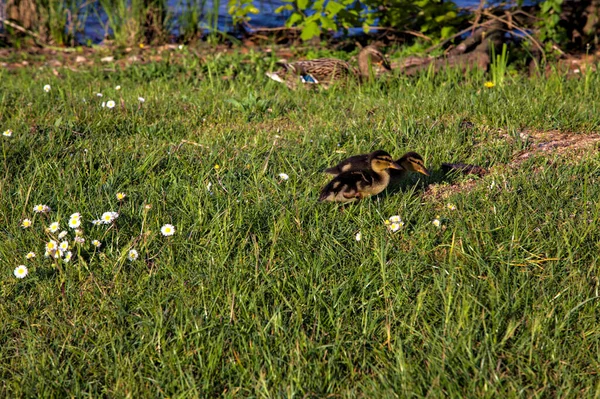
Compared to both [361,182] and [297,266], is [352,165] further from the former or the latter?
[297,266]

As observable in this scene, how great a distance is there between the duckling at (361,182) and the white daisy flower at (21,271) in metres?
1.82

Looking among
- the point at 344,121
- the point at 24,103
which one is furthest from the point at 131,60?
the point at 344,121

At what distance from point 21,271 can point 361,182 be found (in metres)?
2.07

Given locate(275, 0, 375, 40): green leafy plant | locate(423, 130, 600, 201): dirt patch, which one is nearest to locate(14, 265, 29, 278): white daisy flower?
locate(423, 130, 600, 201): dirt patch

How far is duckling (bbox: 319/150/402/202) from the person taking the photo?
4740 mm

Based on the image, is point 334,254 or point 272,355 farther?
point 334,254

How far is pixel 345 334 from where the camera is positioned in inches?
145

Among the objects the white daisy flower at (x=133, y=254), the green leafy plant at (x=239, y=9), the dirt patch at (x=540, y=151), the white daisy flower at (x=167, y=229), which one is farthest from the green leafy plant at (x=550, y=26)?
the white daisy flower at (x=133, y=254)

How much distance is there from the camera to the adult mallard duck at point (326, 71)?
325 inches

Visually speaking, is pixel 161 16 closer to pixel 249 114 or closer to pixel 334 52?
pixel 334 52

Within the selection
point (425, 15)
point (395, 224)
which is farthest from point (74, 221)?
point (425, 15)

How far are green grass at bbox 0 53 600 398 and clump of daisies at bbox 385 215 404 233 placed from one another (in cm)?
9

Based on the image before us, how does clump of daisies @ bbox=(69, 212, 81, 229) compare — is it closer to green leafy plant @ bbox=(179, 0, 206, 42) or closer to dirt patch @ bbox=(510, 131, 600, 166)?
dirt patch @ bbox=(510, 131, 600, 166)

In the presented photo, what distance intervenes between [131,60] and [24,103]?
104 inches
